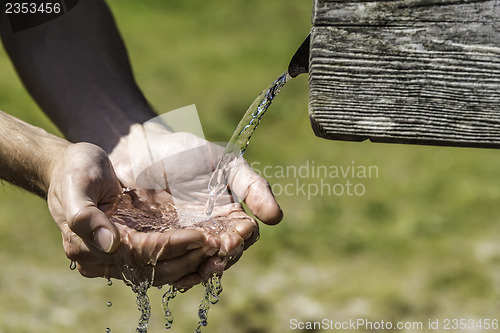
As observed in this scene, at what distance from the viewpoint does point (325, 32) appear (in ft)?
4.47

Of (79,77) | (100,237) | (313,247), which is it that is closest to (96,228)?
(100,237)

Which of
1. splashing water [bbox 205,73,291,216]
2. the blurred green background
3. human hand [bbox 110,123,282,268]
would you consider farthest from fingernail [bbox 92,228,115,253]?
the blurred green background

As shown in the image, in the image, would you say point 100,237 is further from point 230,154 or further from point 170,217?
point 230,154

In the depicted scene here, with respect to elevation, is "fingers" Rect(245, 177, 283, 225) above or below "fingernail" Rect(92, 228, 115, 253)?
below

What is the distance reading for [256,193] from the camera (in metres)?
2.06

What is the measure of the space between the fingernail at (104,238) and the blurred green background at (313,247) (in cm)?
191

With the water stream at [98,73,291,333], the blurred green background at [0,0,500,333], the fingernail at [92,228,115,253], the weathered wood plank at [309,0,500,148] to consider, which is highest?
the weathered wood plank at [309,0,500,148]

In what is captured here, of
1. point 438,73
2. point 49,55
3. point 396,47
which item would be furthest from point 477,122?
point 49,55

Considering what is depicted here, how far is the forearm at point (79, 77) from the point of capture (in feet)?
8.79

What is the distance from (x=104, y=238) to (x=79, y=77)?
124 centimetres

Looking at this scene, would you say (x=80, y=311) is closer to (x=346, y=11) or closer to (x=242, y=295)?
(x=242, y=295)

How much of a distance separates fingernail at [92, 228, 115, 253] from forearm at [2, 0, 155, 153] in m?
0.98

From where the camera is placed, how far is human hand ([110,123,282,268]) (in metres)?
2.10

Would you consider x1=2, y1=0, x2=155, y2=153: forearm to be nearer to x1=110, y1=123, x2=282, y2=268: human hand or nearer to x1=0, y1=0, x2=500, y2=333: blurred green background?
x1=110, y1=123, x2=282, y2=268: human hand
